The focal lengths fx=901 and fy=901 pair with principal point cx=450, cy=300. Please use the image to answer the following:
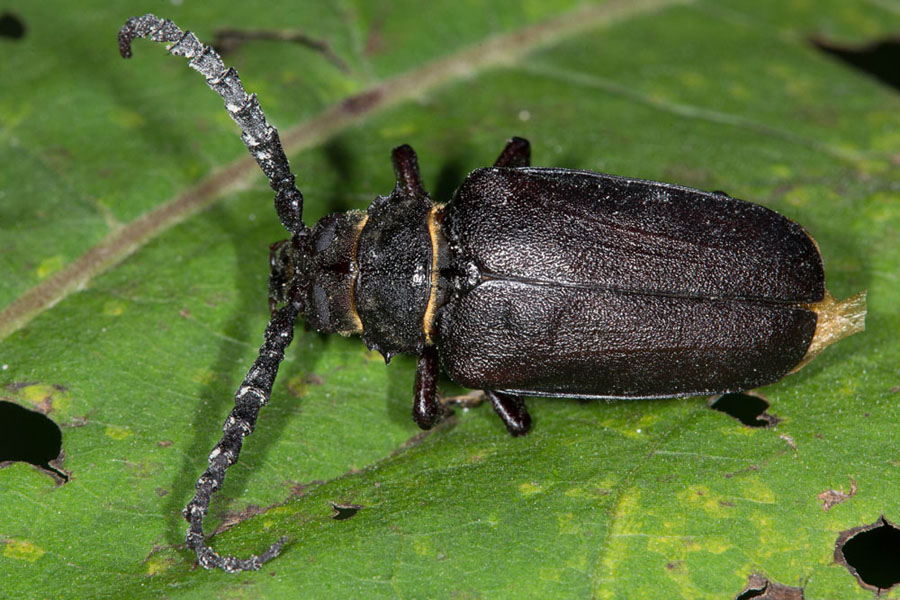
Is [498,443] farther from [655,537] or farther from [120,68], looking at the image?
[120,68]

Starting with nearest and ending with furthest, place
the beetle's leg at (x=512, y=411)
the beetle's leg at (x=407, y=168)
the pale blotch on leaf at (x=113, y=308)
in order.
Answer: the beetle's leg at (x=512, y=411)
the pale blotch on leaf at (x=113, y=308)
the beetle's leg at (x=407, y=168)

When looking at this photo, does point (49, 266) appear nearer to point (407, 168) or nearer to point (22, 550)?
point (22, 550)

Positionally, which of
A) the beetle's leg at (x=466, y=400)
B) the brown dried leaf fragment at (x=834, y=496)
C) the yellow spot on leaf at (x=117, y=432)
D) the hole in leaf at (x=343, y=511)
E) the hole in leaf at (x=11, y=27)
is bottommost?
the brown dried leaf fragment at (x=834, y=496)

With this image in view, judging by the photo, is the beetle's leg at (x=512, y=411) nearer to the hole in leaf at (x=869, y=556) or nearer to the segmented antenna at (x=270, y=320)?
the segmented antenna at (x=270, y=320)

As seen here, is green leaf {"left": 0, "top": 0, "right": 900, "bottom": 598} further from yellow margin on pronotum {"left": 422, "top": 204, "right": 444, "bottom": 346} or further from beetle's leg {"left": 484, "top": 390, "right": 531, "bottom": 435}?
yellow margin on pronotum {"left": 422, "top": 204, "right": 444, "bottom": 346}

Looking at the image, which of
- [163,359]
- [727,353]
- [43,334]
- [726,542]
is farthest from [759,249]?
[43,334]

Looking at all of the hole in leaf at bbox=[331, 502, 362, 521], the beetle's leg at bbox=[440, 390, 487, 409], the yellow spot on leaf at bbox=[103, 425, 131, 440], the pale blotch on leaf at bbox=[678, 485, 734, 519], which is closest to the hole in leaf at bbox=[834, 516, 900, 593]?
the pale blotch on leaf at bbox=[678, 485, 734, 519]

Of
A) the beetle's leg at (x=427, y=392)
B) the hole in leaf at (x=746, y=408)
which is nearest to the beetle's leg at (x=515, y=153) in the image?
the beetle's leg at (x=427, y=392)
